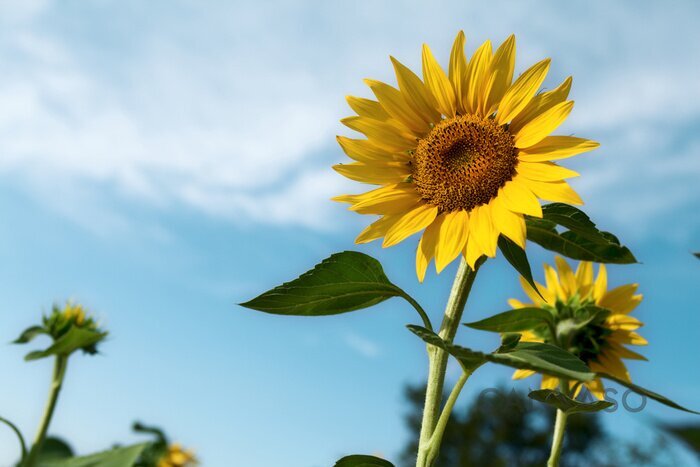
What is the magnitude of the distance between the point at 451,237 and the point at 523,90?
0.38m

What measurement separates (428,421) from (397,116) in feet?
2.31

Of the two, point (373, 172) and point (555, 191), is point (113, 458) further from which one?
point (555, 191)

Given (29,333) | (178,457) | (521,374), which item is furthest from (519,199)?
(178,457)

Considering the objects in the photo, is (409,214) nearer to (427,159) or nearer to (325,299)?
(427,159)

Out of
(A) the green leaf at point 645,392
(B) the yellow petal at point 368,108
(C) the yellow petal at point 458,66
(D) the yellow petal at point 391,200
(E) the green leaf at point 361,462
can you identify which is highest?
(C) the yellow petal at point 458,66

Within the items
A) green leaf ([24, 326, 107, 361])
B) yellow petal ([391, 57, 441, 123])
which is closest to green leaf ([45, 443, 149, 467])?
green leaf ([24, 326, 107, 361])

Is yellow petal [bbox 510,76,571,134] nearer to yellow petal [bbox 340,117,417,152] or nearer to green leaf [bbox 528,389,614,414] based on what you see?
yellow petal [bbox 340,117,417,152]

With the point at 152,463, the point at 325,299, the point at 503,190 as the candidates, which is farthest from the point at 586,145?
the point at 152,463

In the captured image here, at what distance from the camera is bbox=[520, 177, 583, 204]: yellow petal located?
1523 millimetres

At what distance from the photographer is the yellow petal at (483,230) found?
1521mm

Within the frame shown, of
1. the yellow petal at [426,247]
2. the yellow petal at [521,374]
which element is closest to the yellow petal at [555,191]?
the yellow petal at [426,247]

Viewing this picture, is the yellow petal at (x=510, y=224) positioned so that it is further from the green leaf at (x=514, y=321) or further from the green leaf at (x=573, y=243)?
the green leaf at (x=514, y=321)

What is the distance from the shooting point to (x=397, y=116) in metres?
1.79

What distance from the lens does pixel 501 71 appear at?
1.75 metres
